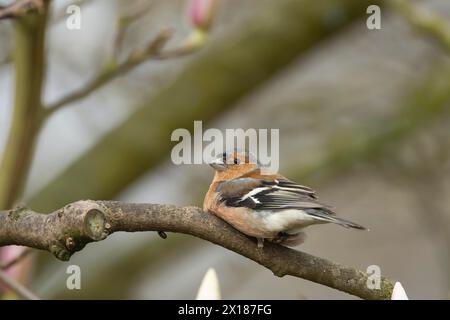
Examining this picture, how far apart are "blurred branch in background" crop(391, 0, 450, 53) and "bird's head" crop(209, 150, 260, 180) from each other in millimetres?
1583

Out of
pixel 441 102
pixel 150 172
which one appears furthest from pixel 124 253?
pixel 441 102

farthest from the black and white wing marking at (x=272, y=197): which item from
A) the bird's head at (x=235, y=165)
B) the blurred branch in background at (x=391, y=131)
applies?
the blurred branch in background at (x=391, y=131)

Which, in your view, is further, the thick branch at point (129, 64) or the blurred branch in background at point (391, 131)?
the blurred branch in background at point (391, 131)

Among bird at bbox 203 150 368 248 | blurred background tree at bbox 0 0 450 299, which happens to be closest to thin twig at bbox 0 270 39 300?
bird at bbox 203 150 368 248

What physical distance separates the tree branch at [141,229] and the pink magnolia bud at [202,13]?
4.41 ft

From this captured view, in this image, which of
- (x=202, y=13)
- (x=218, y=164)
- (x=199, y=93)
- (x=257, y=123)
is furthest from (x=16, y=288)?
(x=257, y=123)

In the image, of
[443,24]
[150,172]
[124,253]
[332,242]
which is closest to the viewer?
[443,24]

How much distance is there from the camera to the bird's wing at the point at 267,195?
8.07 ft

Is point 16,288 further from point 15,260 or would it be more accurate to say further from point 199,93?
point 199,93

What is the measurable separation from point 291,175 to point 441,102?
3.10ft

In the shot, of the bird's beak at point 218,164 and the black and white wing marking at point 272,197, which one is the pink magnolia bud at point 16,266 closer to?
the black and white wing marking at point 272,197

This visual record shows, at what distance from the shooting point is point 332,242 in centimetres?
646
